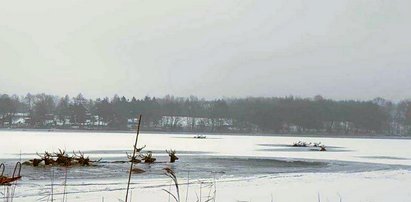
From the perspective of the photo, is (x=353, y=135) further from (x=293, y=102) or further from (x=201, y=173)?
(x=201, y=173)

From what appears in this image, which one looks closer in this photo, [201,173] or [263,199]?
[263,199]

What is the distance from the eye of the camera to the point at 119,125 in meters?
141

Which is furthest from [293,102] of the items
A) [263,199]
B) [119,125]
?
[263,199]

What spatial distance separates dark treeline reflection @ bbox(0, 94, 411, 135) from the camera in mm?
143000

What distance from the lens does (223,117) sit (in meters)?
153

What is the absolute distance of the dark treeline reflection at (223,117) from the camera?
143m

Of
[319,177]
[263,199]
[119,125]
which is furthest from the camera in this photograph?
[119,125]

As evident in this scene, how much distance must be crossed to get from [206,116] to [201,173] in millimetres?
131599

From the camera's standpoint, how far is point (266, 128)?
148 m

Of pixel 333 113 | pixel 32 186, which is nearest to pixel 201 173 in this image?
pixel 32 186

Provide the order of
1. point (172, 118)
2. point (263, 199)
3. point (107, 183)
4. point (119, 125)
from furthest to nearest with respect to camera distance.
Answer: point (172, 118)
point (119, 125)
point (107, 183)
point (263, 199)

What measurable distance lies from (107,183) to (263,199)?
6.46m

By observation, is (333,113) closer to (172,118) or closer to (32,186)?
(172,118)

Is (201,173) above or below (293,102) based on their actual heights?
below
